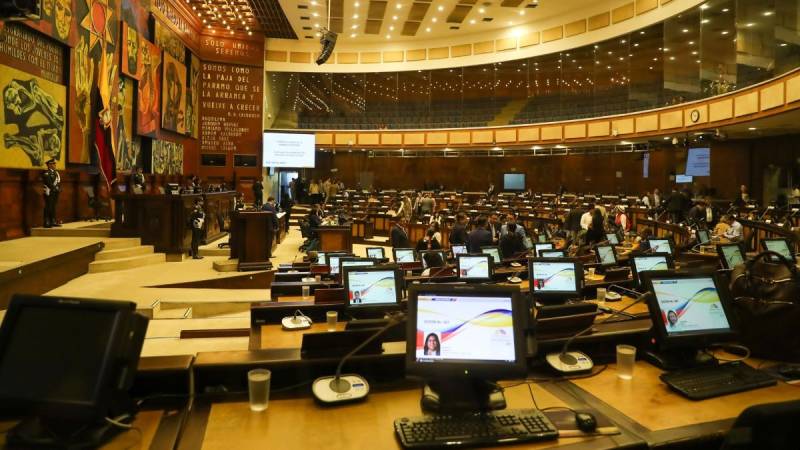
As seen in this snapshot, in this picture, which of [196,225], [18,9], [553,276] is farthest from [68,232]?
[553,276]

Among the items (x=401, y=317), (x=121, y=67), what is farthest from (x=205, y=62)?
(x=401, y=317)

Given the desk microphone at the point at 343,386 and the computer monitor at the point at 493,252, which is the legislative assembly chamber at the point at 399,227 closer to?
the desk microphone at the point at 343,386

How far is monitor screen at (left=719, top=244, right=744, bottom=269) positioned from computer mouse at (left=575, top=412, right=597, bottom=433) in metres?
4.96

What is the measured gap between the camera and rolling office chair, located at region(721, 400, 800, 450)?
147cm

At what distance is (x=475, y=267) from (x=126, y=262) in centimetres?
630

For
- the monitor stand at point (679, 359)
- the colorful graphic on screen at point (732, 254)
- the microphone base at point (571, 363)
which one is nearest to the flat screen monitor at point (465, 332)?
the microphone base at point (571, 363)

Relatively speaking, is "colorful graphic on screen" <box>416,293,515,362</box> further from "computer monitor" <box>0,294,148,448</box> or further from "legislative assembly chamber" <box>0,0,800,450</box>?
"computer monitor" <box>0,294,148,448</box>

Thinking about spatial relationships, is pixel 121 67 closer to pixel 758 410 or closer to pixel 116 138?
pixel 116 138

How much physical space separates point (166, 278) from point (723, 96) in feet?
43.8

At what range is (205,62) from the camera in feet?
67.1

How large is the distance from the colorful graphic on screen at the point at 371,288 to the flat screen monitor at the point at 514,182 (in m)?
20.2

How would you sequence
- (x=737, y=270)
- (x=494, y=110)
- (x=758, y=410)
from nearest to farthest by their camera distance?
1. (x=758, y=410)
2. (x=737, y=270)
3. (x=494, y=110)

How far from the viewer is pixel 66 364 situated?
1.84m

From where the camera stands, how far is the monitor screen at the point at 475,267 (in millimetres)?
5676
